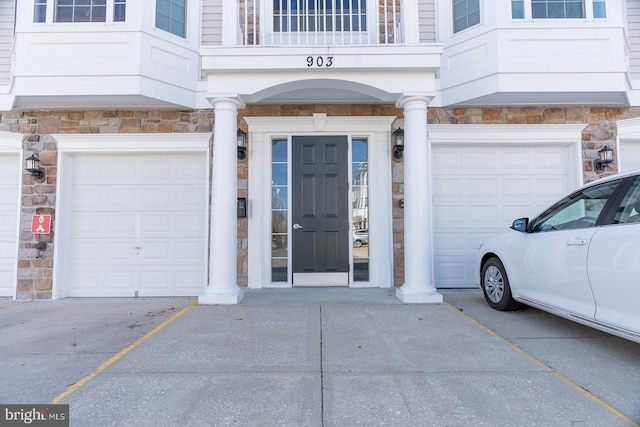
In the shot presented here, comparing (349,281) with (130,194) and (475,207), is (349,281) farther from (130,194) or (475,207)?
(130,194)

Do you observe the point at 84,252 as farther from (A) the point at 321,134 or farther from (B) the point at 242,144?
(A) the point at 321,134

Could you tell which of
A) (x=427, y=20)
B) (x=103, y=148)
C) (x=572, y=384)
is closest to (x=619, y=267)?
(x=572, y=384)

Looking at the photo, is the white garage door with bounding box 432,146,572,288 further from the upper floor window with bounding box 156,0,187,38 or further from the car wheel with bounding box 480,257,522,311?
the upper floor window with bounding box 156,0,187,38

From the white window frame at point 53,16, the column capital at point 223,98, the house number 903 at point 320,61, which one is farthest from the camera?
the white window frame at point 53,16

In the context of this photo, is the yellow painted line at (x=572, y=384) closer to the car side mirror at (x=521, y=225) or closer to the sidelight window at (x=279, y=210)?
the car side mirror at (x=521, y=225)

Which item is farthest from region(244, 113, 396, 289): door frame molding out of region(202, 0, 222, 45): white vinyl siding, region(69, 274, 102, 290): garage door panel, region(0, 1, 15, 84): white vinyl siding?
region(0, 1, 15, 84): white vinyl siding

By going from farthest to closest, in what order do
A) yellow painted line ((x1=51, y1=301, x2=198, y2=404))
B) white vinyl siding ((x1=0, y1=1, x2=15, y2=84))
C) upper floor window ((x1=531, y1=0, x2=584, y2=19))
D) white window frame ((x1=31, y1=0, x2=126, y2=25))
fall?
white vinyl siding ((x1=0, y1=1, x2=15, y2=84)), upper floor window ((x1=531, y1=0, x2=584, y2=19)), white window frame ((x1=31, y1=0, x2=126, y2=25)), yellow painted line ((x1=51, y1=301, x2=198, y2=404))

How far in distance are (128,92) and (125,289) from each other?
9.85ft

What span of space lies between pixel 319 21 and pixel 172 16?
7.57ft

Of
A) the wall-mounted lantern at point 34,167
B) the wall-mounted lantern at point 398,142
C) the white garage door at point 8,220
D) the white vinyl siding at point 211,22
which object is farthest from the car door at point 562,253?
the white garage door at point 8,220

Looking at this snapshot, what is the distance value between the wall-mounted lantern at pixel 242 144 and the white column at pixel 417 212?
2.43 metres

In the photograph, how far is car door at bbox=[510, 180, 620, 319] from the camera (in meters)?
3.09

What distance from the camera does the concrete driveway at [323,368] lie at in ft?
7.06

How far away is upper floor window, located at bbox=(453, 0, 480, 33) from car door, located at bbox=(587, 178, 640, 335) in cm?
377
